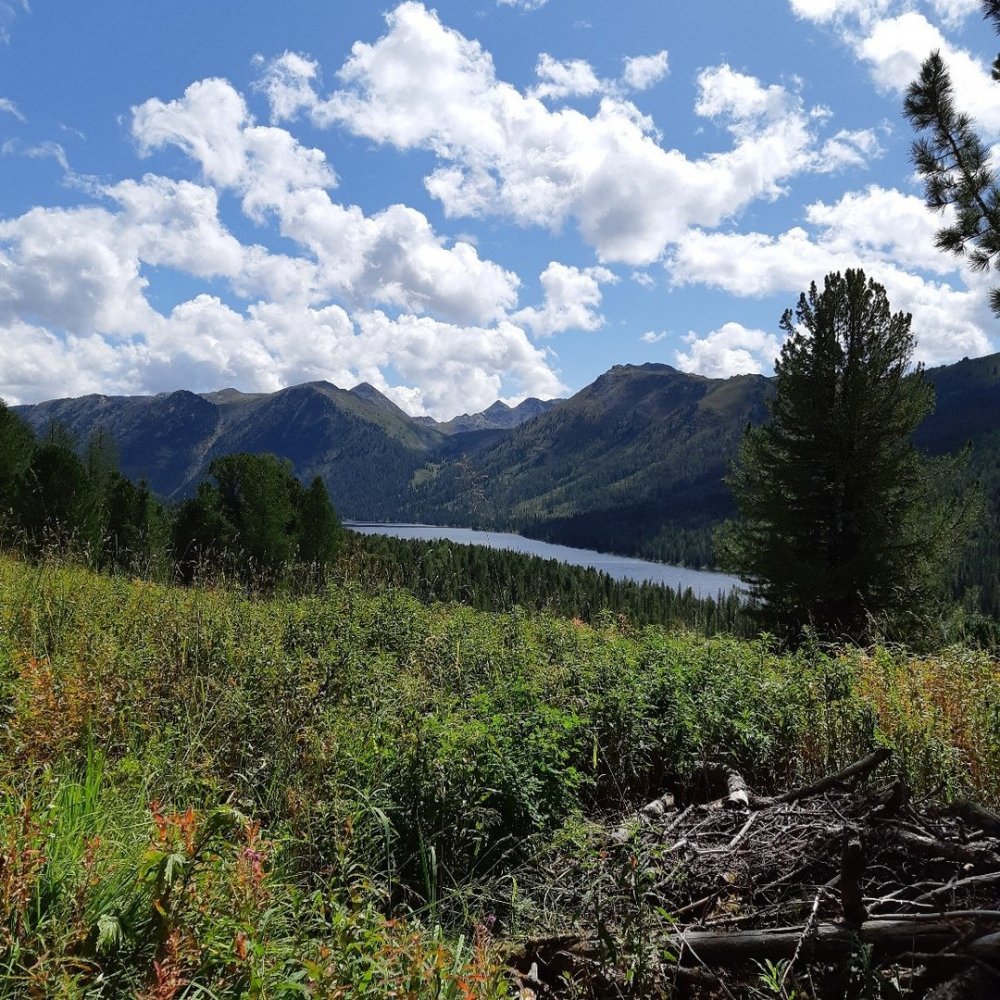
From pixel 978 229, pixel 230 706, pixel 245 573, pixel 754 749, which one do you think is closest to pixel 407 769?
pixel 230 706

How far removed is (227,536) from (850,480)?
2888cm

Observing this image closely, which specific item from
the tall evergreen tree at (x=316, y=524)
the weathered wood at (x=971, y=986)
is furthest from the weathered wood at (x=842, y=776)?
the tall evergreen tree at (x=316, y=524)

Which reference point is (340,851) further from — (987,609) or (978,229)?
(987,609)

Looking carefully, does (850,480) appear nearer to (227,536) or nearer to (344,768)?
(344,768)

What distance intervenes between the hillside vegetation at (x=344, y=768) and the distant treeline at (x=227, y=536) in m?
2.28

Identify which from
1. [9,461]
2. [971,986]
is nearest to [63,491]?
[9,461]

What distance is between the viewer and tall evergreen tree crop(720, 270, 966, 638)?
1567cm

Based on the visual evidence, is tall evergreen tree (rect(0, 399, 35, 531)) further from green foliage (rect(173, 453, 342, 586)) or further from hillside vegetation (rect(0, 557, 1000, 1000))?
hillside vegetation (rect(0, 557, 1000, 1000))

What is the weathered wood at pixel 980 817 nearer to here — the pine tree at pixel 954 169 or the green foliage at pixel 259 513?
the pine tree at pixel 954 169

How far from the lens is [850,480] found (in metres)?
16.0

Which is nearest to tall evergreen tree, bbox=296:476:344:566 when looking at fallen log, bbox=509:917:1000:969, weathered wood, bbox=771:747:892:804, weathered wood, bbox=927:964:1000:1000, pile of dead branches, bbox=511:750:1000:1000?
weathered wood, bbox=771:747:892:804

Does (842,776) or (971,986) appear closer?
(971,986)

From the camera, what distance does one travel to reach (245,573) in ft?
31.4

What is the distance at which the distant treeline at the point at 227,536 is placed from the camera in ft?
31.4
